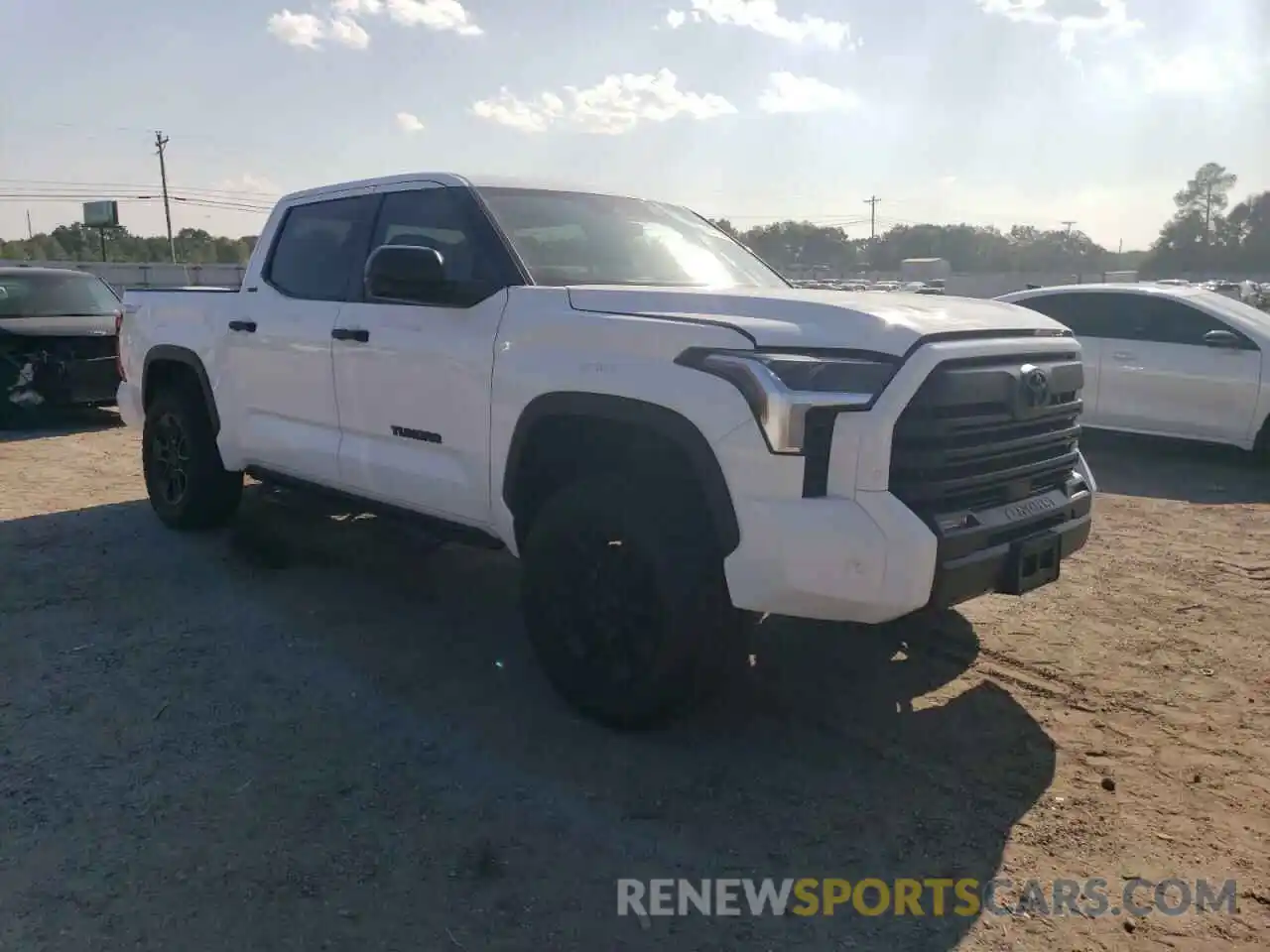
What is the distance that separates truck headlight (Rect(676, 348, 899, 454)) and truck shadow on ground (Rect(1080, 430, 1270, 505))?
5.28 metres

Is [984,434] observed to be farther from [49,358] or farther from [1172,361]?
[49,358]

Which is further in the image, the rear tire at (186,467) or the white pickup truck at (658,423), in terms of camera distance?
the rear tire at (186,467)

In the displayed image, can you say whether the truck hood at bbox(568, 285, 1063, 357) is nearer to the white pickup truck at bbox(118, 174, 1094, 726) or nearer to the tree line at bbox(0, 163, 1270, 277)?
the white pickup truck at bbox(118, 174, 1094, 726)

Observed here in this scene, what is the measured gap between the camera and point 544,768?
3.42 meters

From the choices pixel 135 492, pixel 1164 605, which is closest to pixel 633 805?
pixel 1164 605

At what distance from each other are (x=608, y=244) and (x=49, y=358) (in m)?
8.10

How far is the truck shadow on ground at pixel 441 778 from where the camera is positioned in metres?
2.66

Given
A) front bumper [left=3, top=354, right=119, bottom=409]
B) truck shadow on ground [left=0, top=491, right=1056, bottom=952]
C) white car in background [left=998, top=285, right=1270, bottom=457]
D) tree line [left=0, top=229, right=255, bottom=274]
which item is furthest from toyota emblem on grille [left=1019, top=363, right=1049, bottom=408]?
tree line [left=0, top=229, right=255, bottom=274]

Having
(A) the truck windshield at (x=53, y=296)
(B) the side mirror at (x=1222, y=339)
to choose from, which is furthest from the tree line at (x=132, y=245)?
(B) the side mirror at (x=1222, y=339)

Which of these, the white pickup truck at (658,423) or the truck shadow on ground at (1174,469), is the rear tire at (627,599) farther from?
the truck shadow on ground at (1174,469)

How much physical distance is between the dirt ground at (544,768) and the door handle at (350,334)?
1.28 m

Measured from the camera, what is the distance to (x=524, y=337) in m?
3.84

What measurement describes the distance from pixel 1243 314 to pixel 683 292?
7.08 meters

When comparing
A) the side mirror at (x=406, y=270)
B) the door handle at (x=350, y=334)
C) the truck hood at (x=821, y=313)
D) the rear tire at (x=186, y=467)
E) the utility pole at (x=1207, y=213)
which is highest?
the utility pole at (x=1207, y=213)
